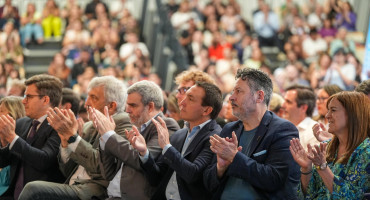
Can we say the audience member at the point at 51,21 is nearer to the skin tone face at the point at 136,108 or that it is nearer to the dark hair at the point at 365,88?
the skin tone face at the point at 136,108

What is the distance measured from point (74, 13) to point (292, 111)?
9.80 meters

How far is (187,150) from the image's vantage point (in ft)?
17.7

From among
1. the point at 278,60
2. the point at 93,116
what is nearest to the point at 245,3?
the point at 278,60

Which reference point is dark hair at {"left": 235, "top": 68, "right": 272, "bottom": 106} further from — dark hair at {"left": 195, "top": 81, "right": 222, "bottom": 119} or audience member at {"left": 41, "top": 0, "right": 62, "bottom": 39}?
audience member at {"left": 41, "top": 0, "right": 62, "bottom": 39}

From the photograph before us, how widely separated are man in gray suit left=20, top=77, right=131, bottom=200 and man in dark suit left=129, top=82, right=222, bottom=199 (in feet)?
1.74

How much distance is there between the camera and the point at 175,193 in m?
5.38

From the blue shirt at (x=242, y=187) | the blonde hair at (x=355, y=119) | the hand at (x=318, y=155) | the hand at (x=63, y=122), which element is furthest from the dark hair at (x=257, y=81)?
the hand at (x=63, y=122)

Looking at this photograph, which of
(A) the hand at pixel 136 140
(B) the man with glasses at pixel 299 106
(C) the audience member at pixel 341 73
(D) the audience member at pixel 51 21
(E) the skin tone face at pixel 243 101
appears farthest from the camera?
(D) the audience member at pixel 51 21

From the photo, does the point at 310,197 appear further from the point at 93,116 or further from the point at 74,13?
the point at 74,13

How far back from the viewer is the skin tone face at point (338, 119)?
4.68 meters

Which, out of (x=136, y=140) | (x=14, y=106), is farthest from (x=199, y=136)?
(x=14, y=106)

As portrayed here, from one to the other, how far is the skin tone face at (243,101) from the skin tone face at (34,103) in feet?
7.07

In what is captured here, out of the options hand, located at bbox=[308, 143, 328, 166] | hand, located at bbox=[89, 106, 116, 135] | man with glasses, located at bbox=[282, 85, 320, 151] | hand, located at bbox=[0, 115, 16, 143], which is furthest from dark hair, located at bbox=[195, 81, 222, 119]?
hand, located at bbox=[0, 115, 16, 143]

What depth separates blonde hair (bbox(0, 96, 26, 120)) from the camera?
7.00 m
